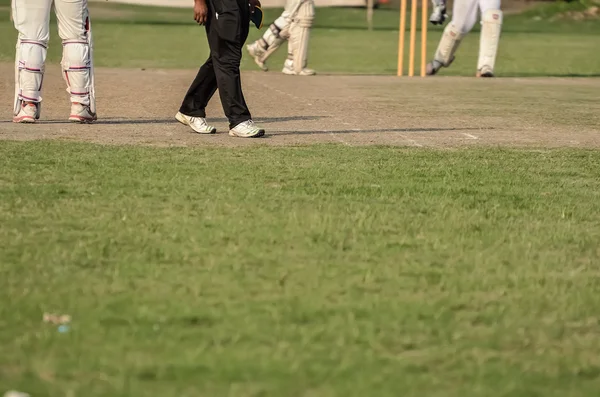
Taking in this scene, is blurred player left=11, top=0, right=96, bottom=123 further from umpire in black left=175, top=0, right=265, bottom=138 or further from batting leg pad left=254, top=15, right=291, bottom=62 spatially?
batting leg pad left=254, top=15, right=291, bottom=62

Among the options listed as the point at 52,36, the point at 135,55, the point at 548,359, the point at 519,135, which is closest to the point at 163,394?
the point at 548,359

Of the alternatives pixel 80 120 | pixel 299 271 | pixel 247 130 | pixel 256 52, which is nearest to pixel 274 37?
pixel 256 52

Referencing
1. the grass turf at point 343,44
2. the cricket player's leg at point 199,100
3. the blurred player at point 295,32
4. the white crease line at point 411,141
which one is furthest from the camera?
the grass turf at point 343,44

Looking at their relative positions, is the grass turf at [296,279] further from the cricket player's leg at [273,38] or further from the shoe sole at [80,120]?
the cricket player's leg at [273,38]

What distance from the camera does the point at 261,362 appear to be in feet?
13.9

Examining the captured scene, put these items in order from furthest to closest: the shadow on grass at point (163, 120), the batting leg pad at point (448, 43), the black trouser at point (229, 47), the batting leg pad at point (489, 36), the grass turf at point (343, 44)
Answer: the grass turf at point (343, 44) → the batting leg pad at point (448, 43) → the batting leg pad at point (489, 36) → the shadow on grass at point (163, 120) → the black trouser at point (229, 47)

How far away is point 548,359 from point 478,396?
0.48 meters

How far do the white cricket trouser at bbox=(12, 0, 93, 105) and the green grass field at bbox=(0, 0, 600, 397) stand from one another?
135 centimetres

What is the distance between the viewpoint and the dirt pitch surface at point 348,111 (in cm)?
1065

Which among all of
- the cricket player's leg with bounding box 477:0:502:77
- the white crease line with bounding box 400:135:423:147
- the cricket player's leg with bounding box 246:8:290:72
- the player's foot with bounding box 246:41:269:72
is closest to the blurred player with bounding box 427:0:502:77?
the cricket player's leg with bounding box 477:0:502:77

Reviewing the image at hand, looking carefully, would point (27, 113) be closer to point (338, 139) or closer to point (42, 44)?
point (42, 44)

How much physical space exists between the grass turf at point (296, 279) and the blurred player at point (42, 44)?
229 cm

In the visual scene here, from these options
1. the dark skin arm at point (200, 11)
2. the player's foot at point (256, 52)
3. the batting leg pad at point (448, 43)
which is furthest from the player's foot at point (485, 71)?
the dark skin arm at point (200, 11)

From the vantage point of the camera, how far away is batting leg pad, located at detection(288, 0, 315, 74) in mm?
18781
